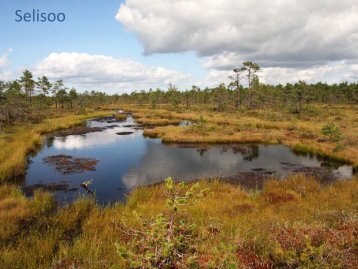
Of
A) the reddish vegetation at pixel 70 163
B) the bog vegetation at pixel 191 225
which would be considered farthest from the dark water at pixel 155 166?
the bog vegetation at pixel 191 225

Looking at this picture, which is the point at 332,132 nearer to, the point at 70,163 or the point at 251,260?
the point at 70,163

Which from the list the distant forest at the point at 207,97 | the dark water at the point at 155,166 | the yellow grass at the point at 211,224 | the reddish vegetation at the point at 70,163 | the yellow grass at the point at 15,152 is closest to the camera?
the yellow grass at the point at 211,224

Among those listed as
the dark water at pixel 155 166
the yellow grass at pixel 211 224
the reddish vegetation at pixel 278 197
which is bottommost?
the dark water at pixel 155 166

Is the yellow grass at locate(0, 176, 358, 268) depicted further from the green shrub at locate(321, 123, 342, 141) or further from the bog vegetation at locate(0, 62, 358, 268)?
the green shrub at locate(321, 123, 342, 141)

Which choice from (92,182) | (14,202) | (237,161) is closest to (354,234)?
(14,202)

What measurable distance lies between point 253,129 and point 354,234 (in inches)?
1532

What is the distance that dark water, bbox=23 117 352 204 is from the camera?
2217cm

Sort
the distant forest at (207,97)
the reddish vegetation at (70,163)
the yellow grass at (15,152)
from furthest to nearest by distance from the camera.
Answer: the distant forest at (207,97) → the reddish vegetation at (70,163) → the yellow grass at (15,152)

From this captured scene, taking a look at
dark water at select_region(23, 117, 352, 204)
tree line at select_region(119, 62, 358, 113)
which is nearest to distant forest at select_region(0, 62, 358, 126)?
tree line at select_region(119, 62, 358, 113)

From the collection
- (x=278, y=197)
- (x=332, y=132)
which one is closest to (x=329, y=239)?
(x=278, y=197)

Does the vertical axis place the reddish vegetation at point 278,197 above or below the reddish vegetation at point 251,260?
below

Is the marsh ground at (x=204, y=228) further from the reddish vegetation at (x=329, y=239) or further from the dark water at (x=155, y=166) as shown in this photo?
the dark water at (x=155, y=166)

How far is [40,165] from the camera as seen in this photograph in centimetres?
2842

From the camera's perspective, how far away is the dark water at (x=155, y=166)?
22172 mm
